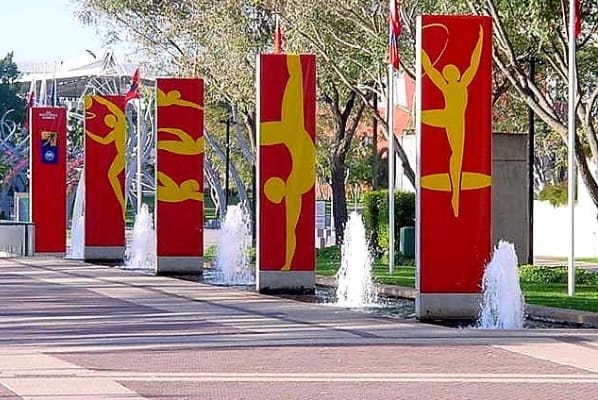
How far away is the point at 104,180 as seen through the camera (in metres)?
36.0

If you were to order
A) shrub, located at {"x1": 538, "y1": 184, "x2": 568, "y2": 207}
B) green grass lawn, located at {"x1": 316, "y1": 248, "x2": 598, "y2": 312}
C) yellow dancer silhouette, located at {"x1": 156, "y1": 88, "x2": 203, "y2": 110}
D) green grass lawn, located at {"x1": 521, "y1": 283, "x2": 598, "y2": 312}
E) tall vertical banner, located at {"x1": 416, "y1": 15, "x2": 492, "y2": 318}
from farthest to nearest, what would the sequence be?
shrub, located at {"x1": 538, "y1": 184, "x2": 568, "y2": 207}
yellow dancer silhouette, located at {"x1": 156, "y1": 88, "x2": 203, "y2": 110}
green grass lawn, located at {"x1": 316, "y1": 248, "x2": 598, "y2": 312}
green grass lawn, located at {"x1": 521, "y1": 283, "x2": 598, "y2": 312}
tall vertical banner, located at {"x1": 416, "y1": 15, "x2": 492, "y2": 318}

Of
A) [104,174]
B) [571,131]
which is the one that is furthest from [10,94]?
[571,131]

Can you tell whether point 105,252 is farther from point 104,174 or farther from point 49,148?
point 49,148

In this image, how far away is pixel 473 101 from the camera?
61.5ft

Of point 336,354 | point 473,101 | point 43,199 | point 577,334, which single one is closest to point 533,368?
point 336,354

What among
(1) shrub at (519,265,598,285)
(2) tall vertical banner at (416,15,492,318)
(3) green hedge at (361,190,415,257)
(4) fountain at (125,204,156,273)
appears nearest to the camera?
(2) tall vertical banner at (416,15,492,318)

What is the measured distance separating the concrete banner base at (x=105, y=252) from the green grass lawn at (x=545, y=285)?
5707mm

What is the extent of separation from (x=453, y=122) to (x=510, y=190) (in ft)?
42.7

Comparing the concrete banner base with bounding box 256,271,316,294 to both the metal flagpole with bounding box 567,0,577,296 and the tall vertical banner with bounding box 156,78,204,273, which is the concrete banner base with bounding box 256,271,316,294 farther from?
the tall vertical banner with bounding box 156,78,204,273

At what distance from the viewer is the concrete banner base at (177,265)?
29.5m

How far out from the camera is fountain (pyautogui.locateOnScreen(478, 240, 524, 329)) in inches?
714

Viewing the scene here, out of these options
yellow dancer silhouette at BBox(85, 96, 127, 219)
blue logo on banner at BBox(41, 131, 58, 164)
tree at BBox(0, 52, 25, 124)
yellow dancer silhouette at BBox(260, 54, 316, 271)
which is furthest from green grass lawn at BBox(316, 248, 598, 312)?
tree at BBox(0, 52, 25, 124)

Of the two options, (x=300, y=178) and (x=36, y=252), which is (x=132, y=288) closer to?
(x=300, y=178)

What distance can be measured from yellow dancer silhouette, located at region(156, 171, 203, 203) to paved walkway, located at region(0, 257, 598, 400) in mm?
7291
